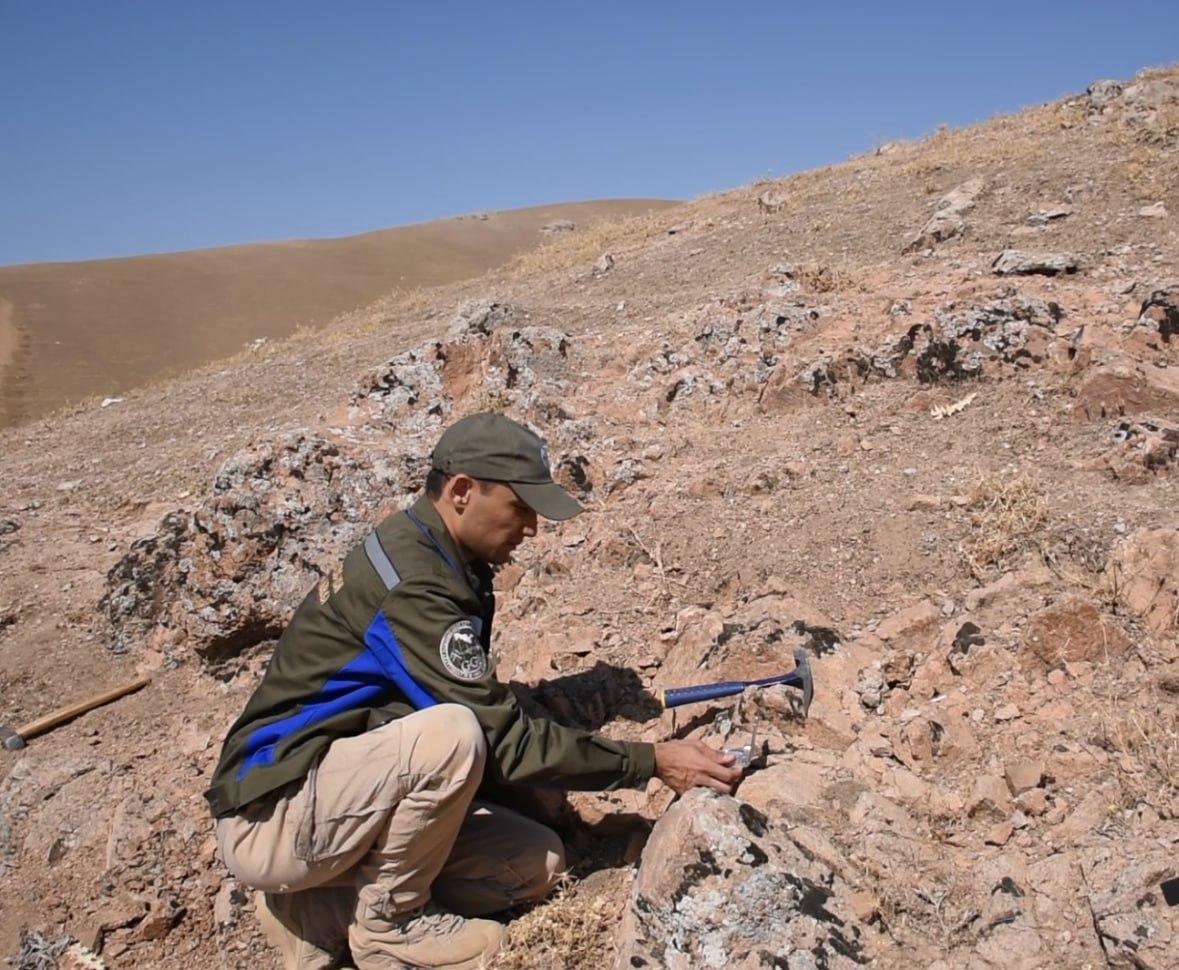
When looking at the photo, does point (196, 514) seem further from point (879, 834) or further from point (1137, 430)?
point (1137, 430)

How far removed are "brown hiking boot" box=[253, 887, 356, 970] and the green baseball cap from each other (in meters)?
1.26

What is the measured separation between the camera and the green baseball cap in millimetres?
2510

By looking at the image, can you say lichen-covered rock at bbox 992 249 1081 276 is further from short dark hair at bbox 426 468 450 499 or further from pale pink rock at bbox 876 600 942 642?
short dark hair at bbox 426 468 450 499

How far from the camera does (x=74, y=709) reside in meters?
4.49

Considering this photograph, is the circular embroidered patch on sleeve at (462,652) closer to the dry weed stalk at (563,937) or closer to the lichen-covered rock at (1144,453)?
the dry weed stalk at (563,937)

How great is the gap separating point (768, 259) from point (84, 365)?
25109mm

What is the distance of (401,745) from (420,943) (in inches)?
24.9

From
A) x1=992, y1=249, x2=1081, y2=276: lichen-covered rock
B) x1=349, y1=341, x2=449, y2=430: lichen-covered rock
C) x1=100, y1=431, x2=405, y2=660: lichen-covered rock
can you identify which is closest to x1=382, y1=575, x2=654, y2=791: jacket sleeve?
x1=100, y1=431, x2=405, y2=660: lichen-covered rock

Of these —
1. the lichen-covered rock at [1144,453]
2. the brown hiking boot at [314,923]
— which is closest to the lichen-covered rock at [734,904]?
the brown hiking boot at [314,923]

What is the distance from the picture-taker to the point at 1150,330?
450 cm

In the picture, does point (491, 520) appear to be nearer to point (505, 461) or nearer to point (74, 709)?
point (505, 461)

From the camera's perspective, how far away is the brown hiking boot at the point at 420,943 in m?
2.54

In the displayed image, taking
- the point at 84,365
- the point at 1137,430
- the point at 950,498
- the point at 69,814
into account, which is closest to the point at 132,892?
the point at 69,814

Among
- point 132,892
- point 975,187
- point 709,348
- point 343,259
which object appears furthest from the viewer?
point 343,259
